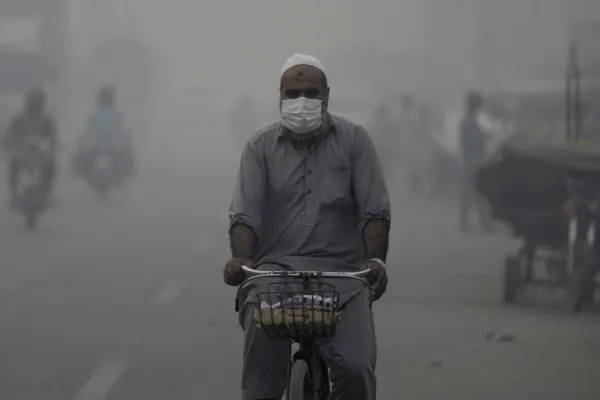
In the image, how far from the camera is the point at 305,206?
16.9 feet

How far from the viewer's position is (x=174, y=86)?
226ft

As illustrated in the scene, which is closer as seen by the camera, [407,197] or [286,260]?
[286,260]

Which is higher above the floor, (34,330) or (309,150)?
(309,150)

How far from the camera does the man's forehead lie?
516cm

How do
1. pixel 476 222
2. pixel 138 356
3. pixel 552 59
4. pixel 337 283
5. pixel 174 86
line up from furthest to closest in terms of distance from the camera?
pixel 174 86 → pixel 552 59 → pixel 476 222 → pixel 138 356 → pixel 337 283

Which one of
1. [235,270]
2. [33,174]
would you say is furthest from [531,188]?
[33,174]

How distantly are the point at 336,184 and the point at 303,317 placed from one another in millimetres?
643

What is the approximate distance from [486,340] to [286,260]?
4496 mm

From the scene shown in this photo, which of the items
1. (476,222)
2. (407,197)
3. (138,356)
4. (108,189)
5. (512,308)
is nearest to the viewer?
(138,356)

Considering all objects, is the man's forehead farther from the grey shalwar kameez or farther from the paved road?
the paved road

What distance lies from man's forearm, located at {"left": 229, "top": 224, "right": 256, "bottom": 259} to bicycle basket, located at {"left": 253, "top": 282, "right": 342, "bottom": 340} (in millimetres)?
358

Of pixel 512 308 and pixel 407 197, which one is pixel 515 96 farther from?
pixel 512 308

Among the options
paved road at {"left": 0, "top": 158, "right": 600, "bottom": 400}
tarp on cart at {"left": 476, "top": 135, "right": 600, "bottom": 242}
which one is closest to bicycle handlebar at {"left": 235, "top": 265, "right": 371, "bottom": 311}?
paved road at {"left": 0, "top": 158, "right": 600, "bottom": 400}

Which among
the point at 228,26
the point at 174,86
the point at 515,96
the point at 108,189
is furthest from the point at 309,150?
the point at 228,26
